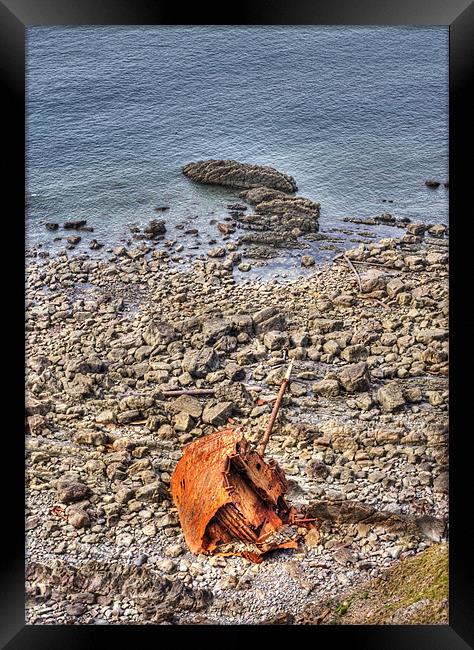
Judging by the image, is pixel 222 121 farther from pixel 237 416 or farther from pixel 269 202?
pixel 237 416

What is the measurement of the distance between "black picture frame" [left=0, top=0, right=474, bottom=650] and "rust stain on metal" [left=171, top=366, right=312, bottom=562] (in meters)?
0.55

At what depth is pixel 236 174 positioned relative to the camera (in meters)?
5.54

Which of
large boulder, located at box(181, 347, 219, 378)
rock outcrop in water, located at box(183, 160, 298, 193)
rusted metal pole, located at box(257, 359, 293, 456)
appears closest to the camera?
rusted metal pole, located at box(257, 359, 293, 456)

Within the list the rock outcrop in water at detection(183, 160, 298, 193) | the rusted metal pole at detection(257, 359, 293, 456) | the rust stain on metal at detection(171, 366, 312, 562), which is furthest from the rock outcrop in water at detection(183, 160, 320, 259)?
the rust stain on metal at detection(171, 366, 312, 562)

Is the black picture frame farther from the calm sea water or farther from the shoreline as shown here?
the calm sea water

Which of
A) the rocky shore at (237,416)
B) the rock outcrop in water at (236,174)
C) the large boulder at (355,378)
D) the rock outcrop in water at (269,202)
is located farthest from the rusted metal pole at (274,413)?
the rock outcrop in water at (236,174)

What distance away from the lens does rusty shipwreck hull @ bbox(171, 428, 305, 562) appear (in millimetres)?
4953

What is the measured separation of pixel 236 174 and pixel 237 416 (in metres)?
1.73

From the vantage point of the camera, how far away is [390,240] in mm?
5445
